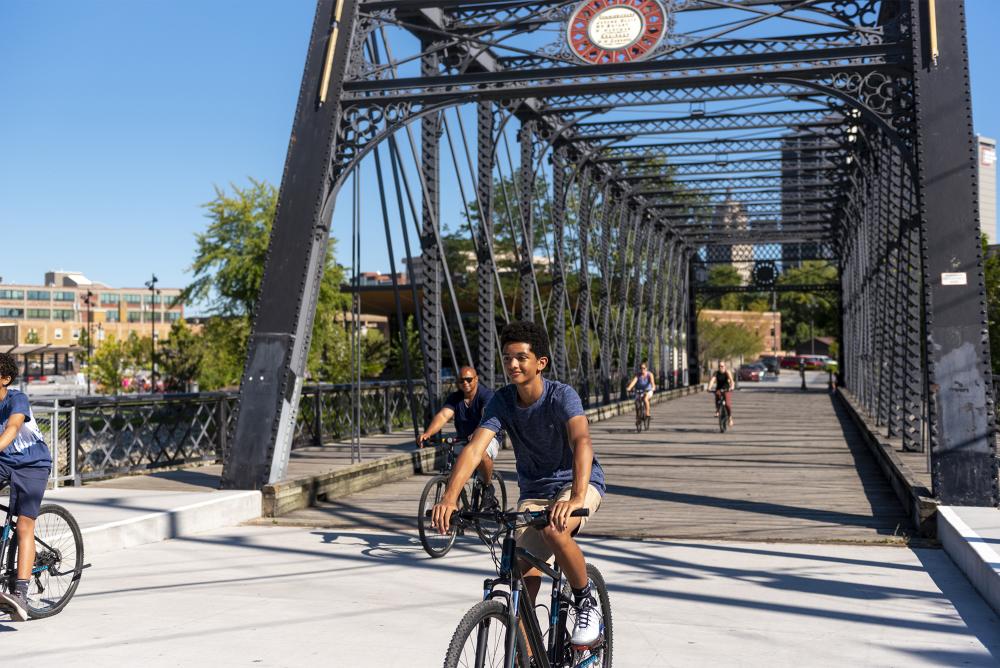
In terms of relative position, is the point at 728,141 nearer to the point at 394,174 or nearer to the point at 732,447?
the point at 732,447

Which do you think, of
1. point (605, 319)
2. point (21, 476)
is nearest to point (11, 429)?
point (21, 476)

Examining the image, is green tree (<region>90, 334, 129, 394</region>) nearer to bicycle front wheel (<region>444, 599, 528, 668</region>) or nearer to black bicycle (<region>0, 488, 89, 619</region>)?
black bicycle (<region>0, 488, 89, 619</region>)

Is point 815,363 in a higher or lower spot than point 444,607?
higher

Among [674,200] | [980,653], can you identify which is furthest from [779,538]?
[674,200]

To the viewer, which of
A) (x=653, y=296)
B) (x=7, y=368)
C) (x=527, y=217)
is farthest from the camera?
(x=653, y=296)

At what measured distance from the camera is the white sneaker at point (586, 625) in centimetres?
434

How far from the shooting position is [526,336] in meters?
4.36

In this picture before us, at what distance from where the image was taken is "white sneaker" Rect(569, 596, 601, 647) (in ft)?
14.2

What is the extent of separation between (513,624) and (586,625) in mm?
633

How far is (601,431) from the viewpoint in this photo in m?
23.9

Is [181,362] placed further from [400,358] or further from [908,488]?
[908,488]

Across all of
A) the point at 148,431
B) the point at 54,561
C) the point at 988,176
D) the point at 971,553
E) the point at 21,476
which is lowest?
the point at 971,553

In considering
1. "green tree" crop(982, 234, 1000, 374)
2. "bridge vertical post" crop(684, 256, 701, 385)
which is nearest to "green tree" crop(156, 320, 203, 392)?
"bridge vertical post" crop(684, 256, 701, 385)

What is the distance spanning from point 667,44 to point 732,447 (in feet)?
28.5
